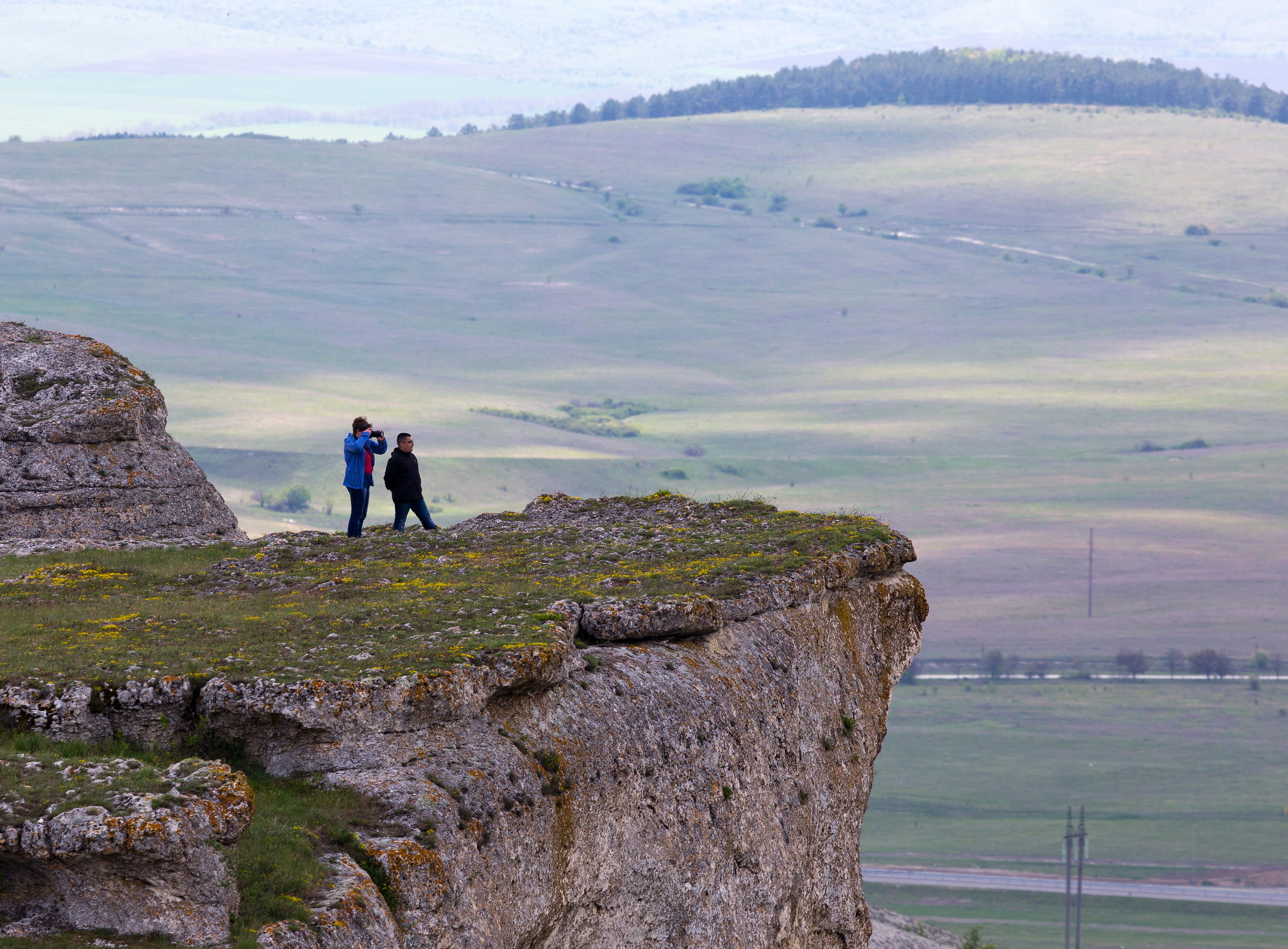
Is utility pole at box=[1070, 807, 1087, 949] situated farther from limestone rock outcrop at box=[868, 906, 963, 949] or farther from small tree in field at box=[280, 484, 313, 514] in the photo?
small tree in field at box=[280, 484, 313, 514]

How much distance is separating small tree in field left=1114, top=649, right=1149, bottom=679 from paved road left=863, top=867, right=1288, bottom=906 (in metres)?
61.5

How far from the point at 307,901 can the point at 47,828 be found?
219 centimetres

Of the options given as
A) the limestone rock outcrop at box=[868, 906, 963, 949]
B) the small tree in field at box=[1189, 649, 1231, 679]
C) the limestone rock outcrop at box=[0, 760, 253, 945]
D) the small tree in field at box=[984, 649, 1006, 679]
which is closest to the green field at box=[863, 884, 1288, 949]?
the limestone rock outcrop at box=[868, 906, 963, 949]

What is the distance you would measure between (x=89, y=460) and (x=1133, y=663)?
17680 centimetres

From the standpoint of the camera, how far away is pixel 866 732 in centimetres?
2258

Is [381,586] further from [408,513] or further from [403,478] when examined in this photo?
[408,513]

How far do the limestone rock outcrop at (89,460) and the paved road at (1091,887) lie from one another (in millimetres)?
103229

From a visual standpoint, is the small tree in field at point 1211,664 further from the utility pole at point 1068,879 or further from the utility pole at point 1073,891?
the utility pole at point 1073,891

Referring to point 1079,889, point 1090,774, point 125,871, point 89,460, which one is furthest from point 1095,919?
point 125,871

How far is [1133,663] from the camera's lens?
189 meters

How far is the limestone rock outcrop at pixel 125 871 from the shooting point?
13.1 meters

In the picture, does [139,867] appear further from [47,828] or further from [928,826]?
[928,826]

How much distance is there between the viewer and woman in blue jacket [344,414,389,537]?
2609 cm

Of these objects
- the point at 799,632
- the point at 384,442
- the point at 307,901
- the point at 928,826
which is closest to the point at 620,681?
the point at 799,632
